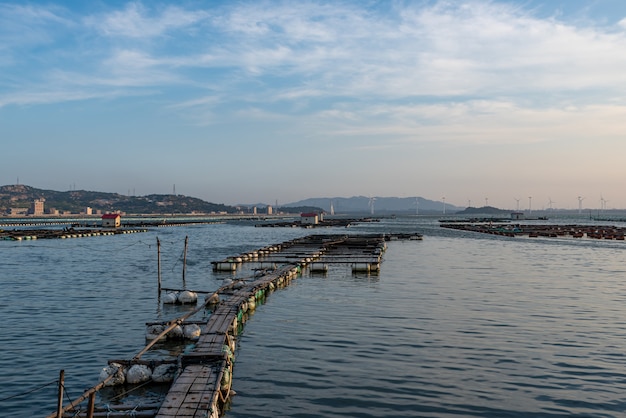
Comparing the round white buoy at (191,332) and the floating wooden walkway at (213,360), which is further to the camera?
the round white buoy at (191,332)

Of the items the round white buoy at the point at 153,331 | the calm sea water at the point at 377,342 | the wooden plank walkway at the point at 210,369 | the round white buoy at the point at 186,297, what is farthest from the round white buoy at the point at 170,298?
the round white buoy at the point at 153,331

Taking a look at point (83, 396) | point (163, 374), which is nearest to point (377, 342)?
point (163, 374)

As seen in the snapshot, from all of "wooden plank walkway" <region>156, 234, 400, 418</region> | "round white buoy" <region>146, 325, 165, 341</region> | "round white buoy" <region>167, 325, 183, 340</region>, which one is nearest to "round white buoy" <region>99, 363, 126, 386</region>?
"wooden plank walkway" <region>156, 234, 400, 418</region>

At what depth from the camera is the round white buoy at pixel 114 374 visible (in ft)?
68.4

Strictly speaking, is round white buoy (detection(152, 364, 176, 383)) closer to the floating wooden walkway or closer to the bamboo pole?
the floating wooden walkway

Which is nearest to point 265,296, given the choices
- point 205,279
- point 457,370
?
point 205,279

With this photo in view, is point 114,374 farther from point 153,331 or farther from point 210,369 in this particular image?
point 153,331

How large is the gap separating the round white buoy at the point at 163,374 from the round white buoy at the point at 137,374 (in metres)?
0.22

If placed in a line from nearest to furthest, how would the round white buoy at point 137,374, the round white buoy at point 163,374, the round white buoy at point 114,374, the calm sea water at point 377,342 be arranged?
the calm sea water at point 377,342 → the round white buoy at point 114,374 → the round white buoy at point 137,374 → the round white buoy at point 163,374

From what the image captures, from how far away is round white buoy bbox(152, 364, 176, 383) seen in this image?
2136 cm

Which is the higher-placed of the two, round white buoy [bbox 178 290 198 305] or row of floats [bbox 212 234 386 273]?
row of floats [bbox 212 234 386 273]

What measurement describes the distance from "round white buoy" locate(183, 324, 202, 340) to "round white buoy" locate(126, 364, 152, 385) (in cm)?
677

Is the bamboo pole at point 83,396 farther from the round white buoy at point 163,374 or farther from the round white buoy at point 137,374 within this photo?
the round white buoy at point 163,374

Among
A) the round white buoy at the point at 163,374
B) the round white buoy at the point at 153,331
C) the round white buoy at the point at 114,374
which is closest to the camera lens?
the round white buoy at the point at 114,374
